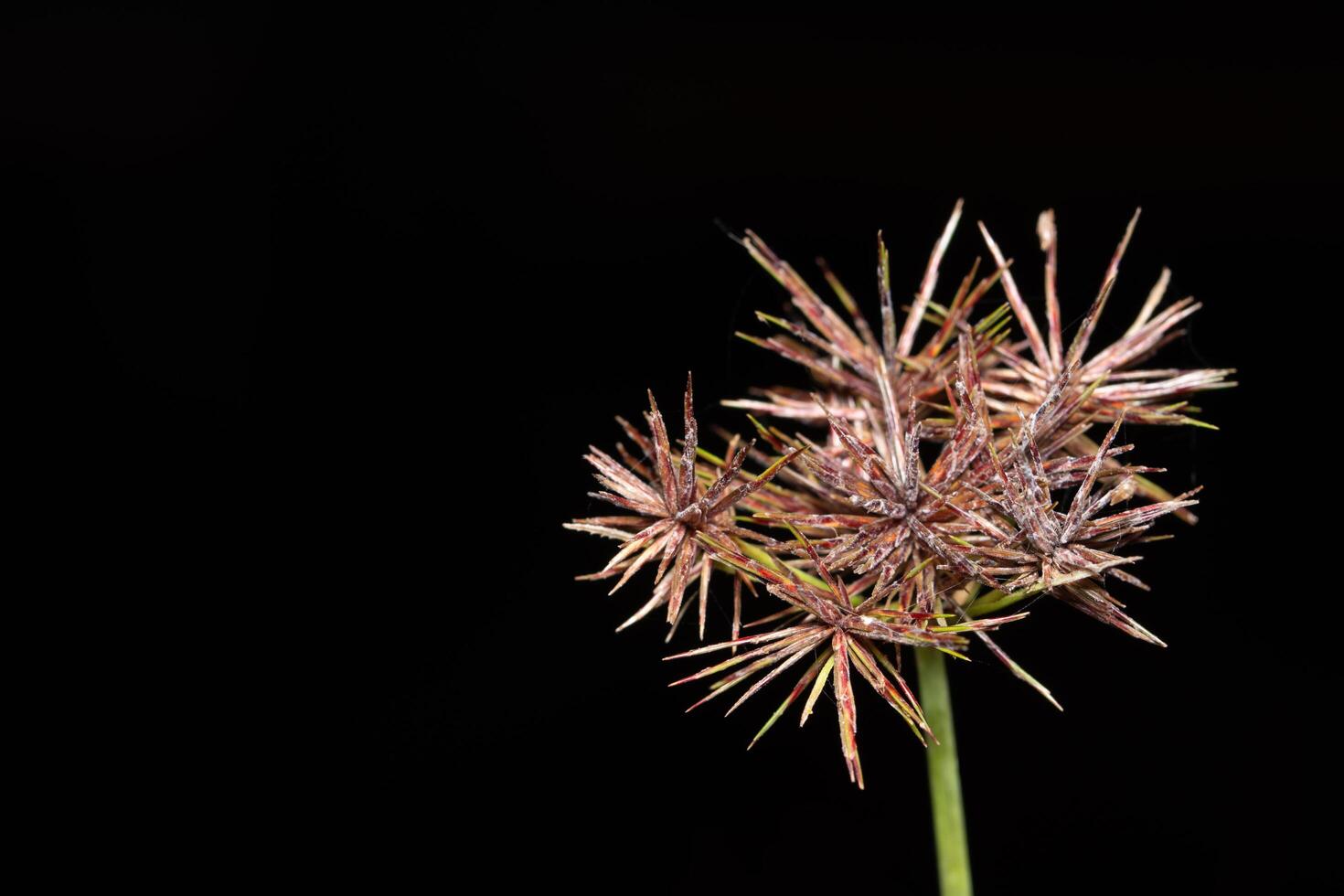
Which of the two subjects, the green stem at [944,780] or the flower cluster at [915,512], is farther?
the green stem at [944,780]

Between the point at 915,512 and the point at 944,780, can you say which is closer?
the point at 915,512

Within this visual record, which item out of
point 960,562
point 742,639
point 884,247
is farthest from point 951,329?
point 742,639

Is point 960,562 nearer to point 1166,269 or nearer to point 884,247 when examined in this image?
point 884,247

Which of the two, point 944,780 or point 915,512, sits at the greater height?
point 915,512
